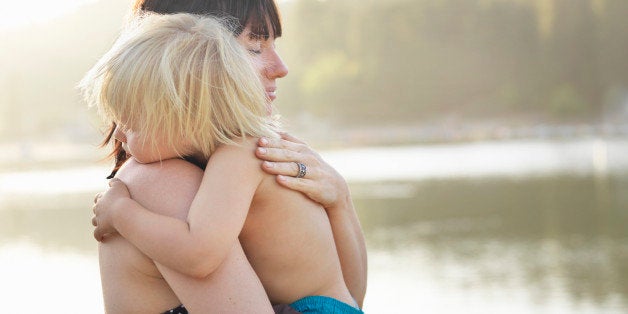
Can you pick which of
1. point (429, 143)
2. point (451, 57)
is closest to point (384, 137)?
point (429, 143)

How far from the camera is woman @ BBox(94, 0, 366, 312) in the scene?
1.39 m

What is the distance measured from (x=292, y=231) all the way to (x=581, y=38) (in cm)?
5320

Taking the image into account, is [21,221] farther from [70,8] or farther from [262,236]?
[70,8]

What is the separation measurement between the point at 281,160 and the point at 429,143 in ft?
117

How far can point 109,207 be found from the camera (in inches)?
53.7

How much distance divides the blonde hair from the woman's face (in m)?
0.28

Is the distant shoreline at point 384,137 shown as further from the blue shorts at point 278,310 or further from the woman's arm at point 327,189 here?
the blue shorts at point 278,310

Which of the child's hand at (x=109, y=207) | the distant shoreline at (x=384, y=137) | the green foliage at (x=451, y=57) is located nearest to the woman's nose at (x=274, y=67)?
the child's hand at (x=109, y=207)

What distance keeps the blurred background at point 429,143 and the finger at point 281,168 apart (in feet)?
1.54

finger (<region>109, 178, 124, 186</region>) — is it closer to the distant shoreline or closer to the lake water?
the lake water

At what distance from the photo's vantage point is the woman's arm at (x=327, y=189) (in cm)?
138

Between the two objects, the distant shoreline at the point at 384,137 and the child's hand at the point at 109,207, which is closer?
the child's hand at the point at 109,207

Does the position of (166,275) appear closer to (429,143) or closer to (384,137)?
(429,143)

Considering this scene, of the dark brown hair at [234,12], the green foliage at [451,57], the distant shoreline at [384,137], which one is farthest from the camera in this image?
the green foliage at [451,57]
